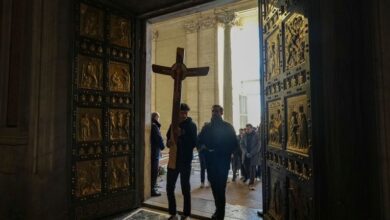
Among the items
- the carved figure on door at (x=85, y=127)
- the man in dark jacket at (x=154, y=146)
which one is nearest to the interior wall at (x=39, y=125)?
the carved figure on door at (x=85, y=127)

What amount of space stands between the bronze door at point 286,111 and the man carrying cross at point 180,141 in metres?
1.08

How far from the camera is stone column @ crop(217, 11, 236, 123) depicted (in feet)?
46.0

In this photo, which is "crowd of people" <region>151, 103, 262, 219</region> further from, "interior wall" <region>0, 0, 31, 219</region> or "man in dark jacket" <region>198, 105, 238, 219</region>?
"interior wall" <region>0, 0, 31, 219</region>

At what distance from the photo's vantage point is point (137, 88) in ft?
18.3

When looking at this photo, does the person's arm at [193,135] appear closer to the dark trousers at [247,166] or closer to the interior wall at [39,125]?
the interior wall at [39,125]

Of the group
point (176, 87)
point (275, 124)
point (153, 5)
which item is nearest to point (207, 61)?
point (153, 5)

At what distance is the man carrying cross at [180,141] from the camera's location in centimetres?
434

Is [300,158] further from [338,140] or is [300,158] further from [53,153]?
[53,153]

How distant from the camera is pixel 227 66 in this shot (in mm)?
14203

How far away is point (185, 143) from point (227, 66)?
1028cm

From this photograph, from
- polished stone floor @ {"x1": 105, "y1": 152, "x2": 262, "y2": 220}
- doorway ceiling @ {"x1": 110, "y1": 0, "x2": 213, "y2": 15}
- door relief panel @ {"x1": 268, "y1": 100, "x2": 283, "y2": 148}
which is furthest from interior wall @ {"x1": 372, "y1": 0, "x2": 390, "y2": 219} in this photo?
doorway ceiling @ {"x1": 110, "y1": 0, "x2": 213, "y2": 15}

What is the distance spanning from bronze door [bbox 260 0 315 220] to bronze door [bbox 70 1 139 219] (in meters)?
2.50

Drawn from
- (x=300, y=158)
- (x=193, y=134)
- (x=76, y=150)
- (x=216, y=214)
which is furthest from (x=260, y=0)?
(x=76, y=150)

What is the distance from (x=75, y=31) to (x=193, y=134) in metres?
2.40
